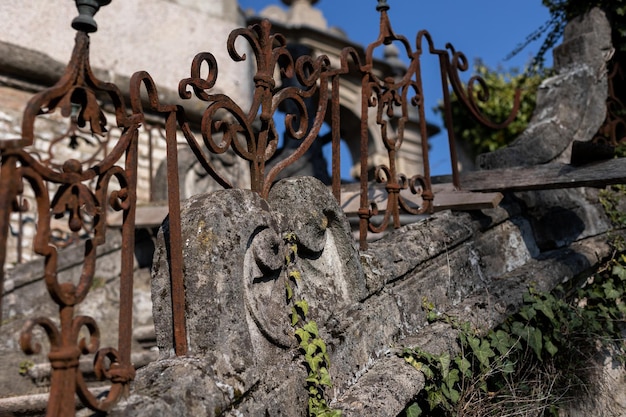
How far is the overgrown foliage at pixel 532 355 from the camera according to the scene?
2.73 metres

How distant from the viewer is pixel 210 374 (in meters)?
1.96

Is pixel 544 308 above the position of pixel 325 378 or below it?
above

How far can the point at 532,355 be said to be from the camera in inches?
127

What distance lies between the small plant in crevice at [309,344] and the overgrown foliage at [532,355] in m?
0.45

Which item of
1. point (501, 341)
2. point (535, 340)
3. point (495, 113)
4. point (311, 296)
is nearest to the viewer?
point (311, 296)

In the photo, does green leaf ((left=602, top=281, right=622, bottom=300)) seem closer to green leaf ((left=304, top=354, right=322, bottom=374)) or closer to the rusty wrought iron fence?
the rusty wrought iron fence

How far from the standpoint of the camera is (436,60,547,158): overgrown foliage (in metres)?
8.88

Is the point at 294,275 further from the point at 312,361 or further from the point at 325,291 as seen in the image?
the point at 312,361

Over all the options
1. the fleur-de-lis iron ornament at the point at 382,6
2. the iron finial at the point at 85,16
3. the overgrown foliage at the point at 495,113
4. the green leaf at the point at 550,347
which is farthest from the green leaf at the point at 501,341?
the overgrown foliage at the point at 495,113

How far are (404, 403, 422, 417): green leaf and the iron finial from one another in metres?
1.74

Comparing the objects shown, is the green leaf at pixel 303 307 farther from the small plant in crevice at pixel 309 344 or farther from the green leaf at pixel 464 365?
the green leaf at pixel 464 365

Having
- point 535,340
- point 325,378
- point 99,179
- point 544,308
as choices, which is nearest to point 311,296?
point 325,378

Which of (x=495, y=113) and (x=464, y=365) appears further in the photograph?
(x=495, y=113)

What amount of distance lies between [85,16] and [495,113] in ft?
29.2
